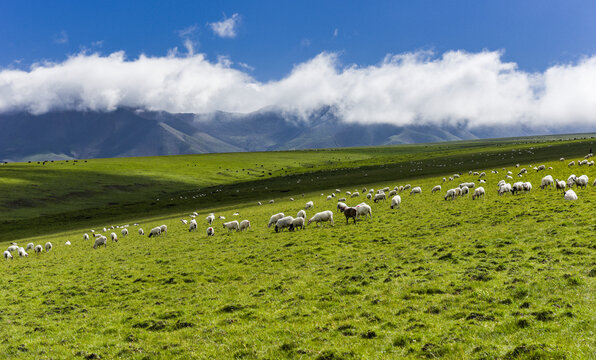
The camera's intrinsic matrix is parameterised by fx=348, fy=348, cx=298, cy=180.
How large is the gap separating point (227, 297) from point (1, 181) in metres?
139

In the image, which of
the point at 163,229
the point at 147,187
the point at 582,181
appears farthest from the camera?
the point at 147,187

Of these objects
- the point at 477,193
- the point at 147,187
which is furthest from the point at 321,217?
the point at 147,187

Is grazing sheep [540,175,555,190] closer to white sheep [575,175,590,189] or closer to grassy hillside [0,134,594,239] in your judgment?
white sheep [575,175,590,189]

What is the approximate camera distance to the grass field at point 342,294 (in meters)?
10.9

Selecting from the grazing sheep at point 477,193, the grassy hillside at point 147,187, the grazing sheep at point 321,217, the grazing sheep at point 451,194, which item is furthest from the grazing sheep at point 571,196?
the grassy hillside at point 147,187

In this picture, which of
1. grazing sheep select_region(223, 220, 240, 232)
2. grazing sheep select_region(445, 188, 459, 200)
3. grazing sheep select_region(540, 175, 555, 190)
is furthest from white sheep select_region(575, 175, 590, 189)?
grazing sheep select_region(223, 220, 240, 232)

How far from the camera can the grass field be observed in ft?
35.7

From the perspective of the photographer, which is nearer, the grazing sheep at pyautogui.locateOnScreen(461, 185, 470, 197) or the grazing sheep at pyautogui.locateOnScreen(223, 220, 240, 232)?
the grazing sheep at pyautogui.locateOnScreen(223, 220, 240, 232)

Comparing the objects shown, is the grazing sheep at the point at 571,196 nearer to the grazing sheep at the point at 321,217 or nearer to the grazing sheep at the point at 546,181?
the grazing sheep at the point at 546,181

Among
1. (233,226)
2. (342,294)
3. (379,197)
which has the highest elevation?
(379,197)

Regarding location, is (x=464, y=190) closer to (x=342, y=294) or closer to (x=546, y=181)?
(x=546, y=181)

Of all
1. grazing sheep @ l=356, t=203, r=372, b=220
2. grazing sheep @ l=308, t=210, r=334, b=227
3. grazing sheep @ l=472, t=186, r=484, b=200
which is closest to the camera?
grazing sheep @ l=308, t=210, r=334, b=227

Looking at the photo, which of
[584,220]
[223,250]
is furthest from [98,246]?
[584,220]

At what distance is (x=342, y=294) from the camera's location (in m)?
16.2
